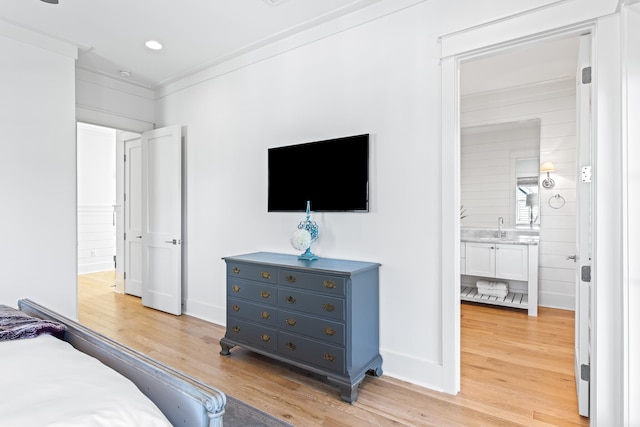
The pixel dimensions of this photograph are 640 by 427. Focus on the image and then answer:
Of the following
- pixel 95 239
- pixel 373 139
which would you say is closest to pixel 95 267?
pixel 95 239

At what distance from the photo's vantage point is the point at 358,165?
8.97 feet

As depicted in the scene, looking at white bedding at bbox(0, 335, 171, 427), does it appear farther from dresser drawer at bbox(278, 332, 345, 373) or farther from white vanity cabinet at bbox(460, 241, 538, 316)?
white vanity cabinet at bbox(460, 241, 538, 316)

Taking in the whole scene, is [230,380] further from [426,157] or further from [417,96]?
[417,96]

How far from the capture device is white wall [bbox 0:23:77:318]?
2975 millimetres

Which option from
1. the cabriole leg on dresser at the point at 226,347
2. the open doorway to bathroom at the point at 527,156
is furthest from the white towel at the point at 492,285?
the cabriole leg on dresser at the point at 226,347

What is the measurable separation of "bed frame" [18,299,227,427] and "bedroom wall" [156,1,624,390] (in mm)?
1798

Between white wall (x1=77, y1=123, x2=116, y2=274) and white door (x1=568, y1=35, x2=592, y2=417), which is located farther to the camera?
white wall (x1=77, y1=123, x2=116, y2=274)

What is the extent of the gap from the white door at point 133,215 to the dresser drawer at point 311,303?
10.2 ft

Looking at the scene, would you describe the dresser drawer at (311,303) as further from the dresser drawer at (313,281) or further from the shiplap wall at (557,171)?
the shiplap wall at (557,171)

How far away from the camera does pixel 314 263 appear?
2672 millimetres

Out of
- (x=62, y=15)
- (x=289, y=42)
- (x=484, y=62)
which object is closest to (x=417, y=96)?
(x=289, y=42)

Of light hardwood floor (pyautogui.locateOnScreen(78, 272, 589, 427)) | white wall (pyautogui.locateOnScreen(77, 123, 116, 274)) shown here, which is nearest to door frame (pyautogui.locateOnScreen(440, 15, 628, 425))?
light hardwood floor (pyautogui.locateOnScreen(78, 272, 589, 427))

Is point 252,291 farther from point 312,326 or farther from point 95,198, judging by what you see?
point 95,198

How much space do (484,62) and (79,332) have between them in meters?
4.11
